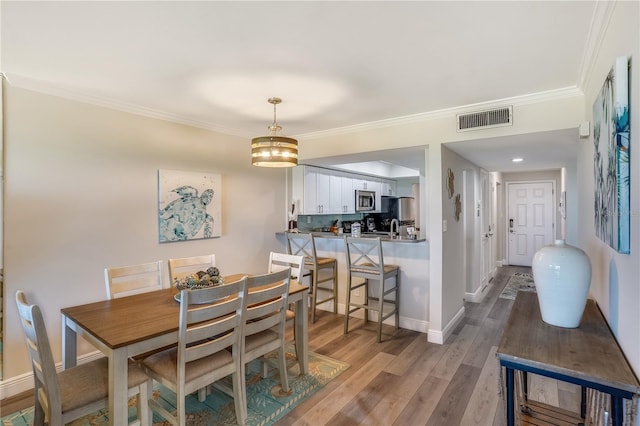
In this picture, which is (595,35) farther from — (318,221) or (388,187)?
(388,187)

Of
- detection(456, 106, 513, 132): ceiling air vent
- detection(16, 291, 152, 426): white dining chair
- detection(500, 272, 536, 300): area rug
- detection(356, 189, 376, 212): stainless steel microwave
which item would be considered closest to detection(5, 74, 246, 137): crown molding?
detection(16, 291, 152, 426): white dining chair

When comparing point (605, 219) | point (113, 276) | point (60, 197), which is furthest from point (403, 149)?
point (60, 197)

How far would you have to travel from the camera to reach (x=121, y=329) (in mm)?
1771

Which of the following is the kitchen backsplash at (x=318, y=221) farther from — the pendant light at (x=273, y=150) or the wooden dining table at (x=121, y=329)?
the wooden dining table at (x=121, y=329)

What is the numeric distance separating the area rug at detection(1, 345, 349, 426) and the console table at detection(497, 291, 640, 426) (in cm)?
147

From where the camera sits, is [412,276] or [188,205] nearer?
[188,205]

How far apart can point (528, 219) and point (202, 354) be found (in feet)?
25.3

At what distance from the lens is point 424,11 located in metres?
1.60

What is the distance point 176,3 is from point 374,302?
140 inches

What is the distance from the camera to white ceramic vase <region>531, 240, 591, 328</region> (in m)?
1.59

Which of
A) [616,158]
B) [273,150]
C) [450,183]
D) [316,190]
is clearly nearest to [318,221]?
[316,190]

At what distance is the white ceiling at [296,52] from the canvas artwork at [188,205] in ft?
2.42

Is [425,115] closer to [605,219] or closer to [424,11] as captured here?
[424,11]

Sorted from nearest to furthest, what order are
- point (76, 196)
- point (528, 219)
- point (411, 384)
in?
point (411, 384)
point (76, 196)
point (528, 219)
